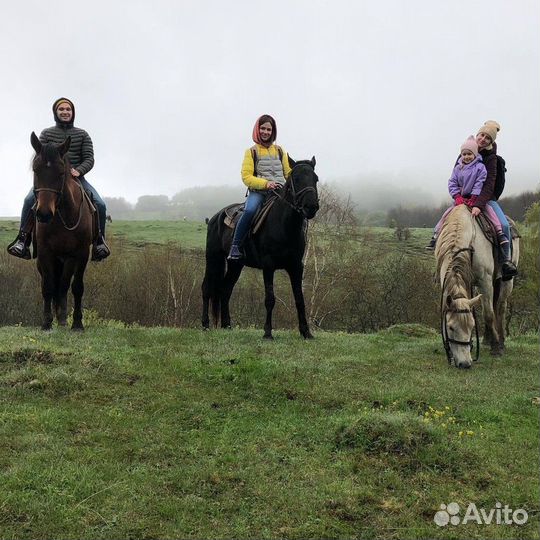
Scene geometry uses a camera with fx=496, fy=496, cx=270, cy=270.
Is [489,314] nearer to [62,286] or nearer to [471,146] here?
[471,146]

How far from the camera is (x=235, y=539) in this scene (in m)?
3.39

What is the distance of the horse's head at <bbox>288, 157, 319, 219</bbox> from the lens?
825 cm

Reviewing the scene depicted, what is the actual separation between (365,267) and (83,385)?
33109 millimetres

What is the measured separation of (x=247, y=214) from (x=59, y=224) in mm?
3363

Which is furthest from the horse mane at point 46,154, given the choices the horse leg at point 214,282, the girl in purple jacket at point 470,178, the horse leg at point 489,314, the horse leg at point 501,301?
the horse leg at point 501,301

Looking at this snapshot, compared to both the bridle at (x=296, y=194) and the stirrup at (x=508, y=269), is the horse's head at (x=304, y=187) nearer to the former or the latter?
the bridle at (x=296, y=194)

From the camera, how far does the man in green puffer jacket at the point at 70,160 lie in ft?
29.9

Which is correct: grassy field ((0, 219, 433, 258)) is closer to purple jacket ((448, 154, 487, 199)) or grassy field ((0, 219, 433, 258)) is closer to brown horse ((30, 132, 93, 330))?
purple jacket ((448, 154, 487, 199))

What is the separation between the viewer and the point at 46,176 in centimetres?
795

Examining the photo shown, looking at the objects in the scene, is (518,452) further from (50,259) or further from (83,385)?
(50,259)

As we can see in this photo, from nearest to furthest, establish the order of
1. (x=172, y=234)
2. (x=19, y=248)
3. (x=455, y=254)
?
(x=455, y=254)
(x=19, y=248)
(x=172, y=234)

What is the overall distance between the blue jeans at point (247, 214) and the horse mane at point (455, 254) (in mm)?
3438

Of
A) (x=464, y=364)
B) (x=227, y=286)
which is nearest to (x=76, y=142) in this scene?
(x=227, y=286)

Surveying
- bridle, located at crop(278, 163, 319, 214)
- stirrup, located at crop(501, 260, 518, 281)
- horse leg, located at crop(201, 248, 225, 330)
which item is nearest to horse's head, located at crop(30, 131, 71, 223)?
bridle, located at crop(278, 163, 319, 214)
